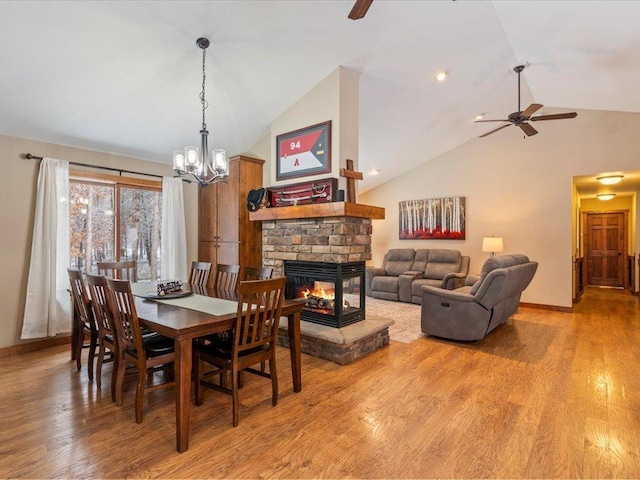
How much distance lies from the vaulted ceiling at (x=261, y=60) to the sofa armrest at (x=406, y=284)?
3054 mm

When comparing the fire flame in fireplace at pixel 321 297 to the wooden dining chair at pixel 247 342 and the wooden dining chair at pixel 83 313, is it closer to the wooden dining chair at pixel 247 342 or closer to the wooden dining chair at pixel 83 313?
the wooden dining chair at pixel 247 342

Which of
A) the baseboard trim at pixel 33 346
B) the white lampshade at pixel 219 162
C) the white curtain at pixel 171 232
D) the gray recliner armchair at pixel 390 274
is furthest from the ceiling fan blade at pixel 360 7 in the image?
the gray recliner armchair at pixel 390 274

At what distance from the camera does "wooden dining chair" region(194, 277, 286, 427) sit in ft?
7.52

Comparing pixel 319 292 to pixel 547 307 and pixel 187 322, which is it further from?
pixel 547 307

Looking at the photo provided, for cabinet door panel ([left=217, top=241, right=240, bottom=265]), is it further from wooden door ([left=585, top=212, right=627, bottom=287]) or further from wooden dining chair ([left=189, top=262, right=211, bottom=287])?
wooden door ([left=585, top=212, right=627, bottom=287])

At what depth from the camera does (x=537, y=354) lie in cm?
371

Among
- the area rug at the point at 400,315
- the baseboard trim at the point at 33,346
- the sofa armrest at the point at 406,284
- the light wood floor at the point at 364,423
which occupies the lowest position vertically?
the light wood floor at the point at 364,423

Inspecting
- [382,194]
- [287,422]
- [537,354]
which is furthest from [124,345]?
[382,194]

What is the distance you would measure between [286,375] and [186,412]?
1206 mm

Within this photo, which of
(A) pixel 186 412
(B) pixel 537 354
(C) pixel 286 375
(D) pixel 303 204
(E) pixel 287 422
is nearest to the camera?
(A) pixel 186 412

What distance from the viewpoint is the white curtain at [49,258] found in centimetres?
380

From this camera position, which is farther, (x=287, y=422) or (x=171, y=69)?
(x=171, y=69)

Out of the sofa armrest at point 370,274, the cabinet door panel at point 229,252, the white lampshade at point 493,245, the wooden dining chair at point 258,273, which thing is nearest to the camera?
the wooden dining chair at point 258,273

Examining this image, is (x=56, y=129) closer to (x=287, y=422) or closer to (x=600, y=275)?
(x=287, y=422)
